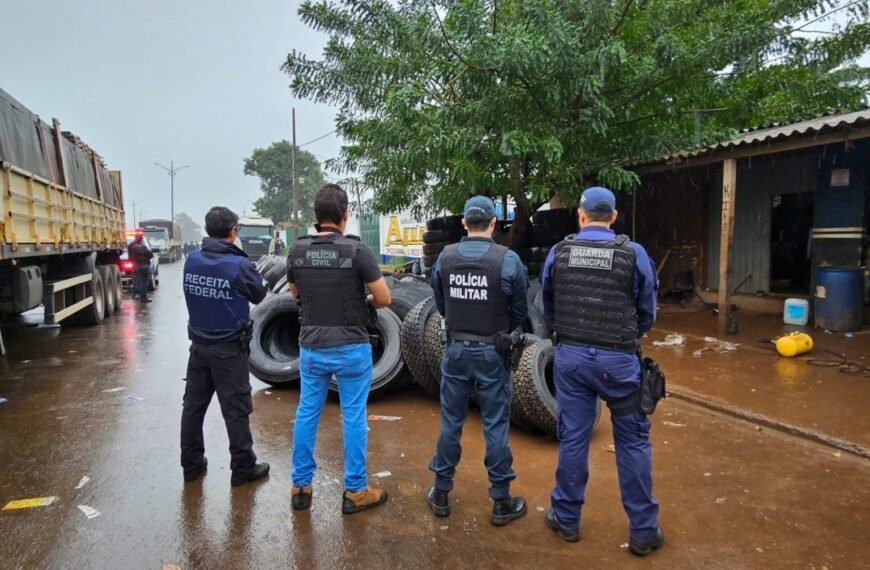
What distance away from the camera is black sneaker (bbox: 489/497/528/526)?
305 cm

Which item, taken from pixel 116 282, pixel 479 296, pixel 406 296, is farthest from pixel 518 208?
pixel 116 282

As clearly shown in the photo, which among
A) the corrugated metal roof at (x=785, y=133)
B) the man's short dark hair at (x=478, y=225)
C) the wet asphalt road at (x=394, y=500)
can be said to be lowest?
the wet asphalt road at (x=394, y=500)

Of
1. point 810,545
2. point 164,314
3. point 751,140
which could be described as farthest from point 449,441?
point 164,314

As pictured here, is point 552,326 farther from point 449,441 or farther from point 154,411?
point 154,411

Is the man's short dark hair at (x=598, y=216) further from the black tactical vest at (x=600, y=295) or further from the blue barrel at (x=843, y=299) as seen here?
the blue barrel at (x=843, y=299)

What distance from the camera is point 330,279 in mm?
3225

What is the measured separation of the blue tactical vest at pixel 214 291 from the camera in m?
3.51

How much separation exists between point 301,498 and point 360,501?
355 mm

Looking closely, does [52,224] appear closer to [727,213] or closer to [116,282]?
Answer: [116,282]

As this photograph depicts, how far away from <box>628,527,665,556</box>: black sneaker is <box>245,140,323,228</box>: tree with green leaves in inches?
2004

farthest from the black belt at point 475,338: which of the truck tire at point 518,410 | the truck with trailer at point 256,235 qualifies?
the truck with trailer at point 256,235

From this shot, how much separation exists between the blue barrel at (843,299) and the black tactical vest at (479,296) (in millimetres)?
6721

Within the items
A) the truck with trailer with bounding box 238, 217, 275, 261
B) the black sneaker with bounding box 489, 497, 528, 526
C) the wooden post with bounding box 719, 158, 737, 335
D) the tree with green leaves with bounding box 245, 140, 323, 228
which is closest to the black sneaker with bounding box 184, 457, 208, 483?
the black sneaker with bounding box 489, 497, 528, 526

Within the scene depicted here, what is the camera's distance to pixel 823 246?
8.19 m
